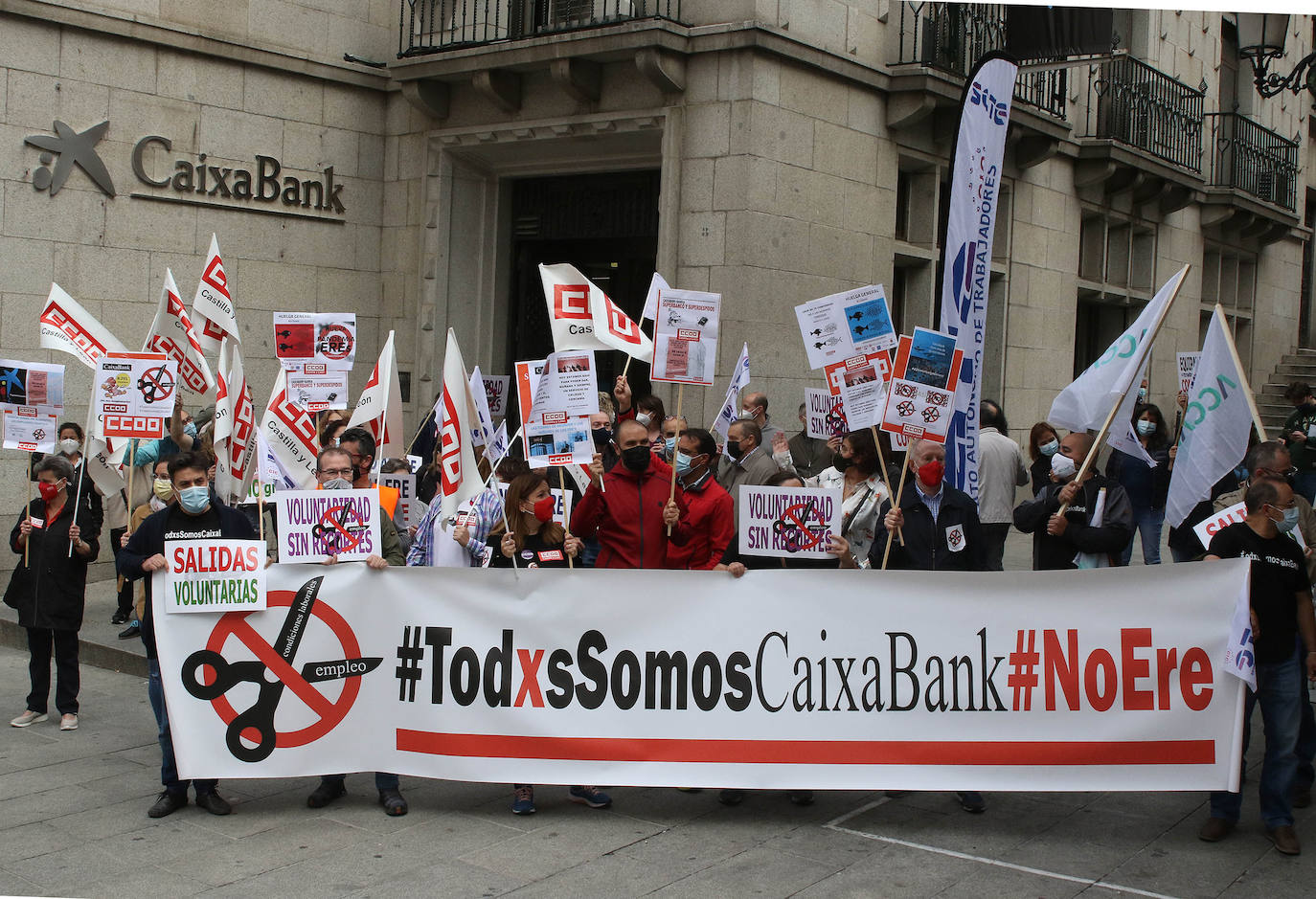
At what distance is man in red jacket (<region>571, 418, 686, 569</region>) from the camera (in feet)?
22.7

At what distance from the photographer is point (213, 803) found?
6.21 metres

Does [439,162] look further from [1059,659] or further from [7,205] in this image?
[1059,659]

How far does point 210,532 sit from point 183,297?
8011mm

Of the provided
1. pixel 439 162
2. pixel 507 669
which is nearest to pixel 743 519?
pixel 507 669

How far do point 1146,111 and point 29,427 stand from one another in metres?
15.9

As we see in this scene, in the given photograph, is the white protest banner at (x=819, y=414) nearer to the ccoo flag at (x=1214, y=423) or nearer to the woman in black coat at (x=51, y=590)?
the ccoo flag at (x=1214, y=423)

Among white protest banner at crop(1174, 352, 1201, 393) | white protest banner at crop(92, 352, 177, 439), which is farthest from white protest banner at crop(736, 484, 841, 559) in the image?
white protest banner at crop(1174, 352, 1201, 393)

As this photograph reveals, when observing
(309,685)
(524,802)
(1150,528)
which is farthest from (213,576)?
(1150,528)

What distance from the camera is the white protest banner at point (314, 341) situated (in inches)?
368

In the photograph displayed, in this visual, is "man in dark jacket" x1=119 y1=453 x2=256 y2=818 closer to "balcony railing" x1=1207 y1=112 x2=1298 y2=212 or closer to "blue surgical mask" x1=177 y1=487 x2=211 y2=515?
"blue surgical mask" x1=177 y1=487 x2=211 y2=515

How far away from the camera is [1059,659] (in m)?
6.06

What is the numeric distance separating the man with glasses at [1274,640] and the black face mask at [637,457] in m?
2.89

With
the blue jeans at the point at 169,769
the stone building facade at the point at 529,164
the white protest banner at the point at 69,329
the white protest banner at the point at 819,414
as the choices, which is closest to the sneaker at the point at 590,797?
the blue jeans at the point at 169,769

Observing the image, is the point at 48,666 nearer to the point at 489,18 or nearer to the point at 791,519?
the point at 791,519
